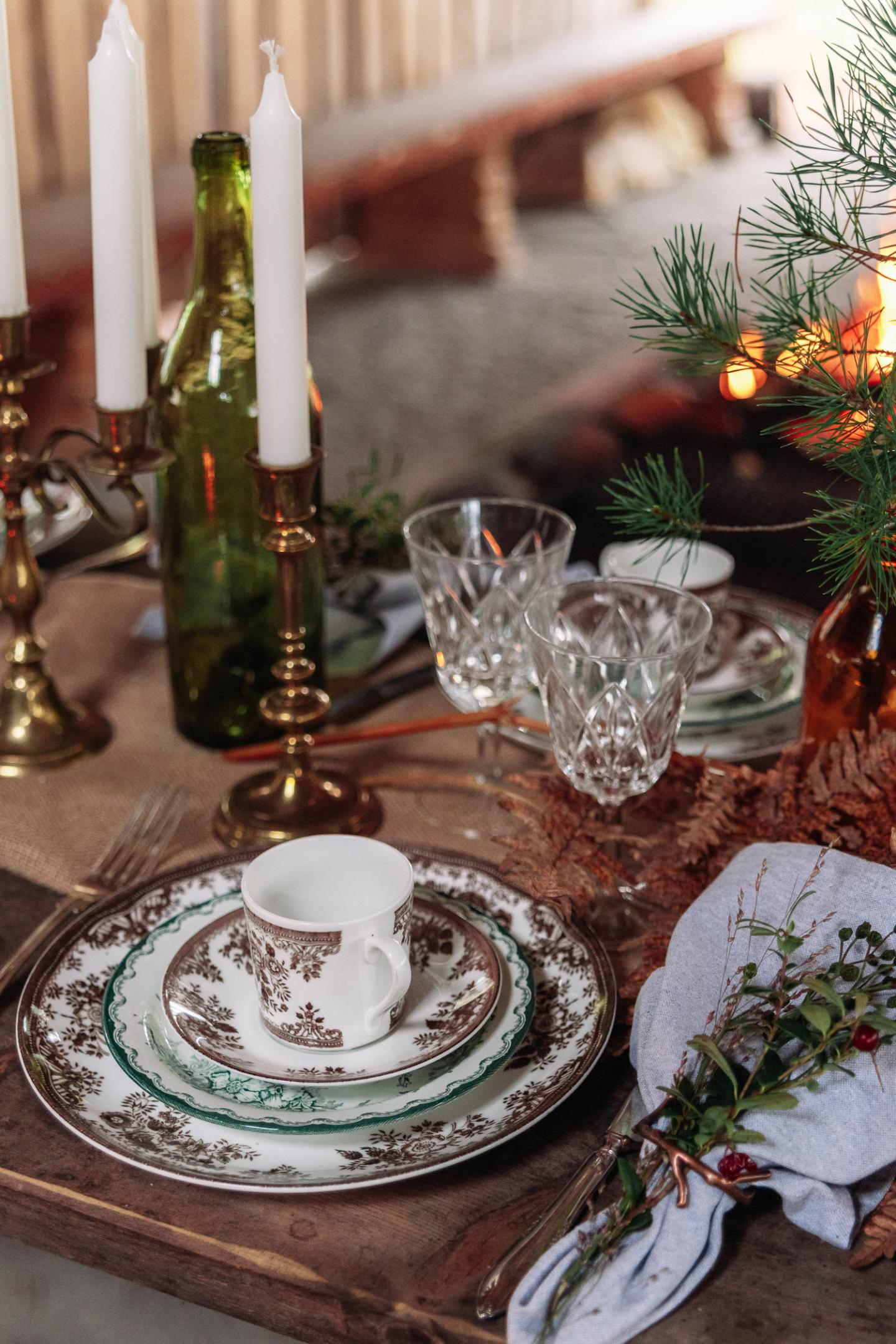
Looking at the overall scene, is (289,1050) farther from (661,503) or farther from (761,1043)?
(661,503)

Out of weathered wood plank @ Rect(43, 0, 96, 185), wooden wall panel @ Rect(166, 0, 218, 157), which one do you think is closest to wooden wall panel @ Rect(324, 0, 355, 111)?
wooden wall panel @ Rect(166, 0, 218, 157)

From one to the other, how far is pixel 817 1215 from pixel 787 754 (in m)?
0.27

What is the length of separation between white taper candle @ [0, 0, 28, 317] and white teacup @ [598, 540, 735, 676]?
41 centimetres

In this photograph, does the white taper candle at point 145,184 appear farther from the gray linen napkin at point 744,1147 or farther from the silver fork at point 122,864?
the gray linen napkin at point 744,1147

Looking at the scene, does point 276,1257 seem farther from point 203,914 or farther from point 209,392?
point 209,392

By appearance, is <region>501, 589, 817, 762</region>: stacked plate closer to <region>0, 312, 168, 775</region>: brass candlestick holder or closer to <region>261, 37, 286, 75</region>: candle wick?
<region>0, 312, 168, 775</region>: brass candlestick holder

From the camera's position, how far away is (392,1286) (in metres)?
0.53

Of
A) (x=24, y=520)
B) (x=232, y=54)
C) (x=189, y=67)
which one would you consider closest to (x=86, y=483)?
(x=24, y=520)

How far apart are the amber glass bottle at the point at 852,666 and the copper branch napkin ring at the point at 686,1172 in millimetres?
281

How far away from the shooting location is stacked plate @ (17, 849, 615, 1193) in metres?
0.56

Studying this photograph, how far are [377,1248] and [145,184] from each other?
642 mm

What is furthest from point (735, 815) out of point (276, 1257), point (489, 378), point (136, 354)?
point (489, 378)

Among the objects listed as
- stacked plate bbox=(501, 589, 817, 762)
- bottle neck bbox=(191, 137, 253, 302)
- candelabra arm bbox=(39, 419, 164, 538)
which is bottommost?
stacked plate bbox=(501, 589, 817, 762)

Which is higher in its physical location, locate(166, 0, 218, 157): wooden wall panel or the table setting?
locate(166, 0, 218, 157): wooden wall panel
